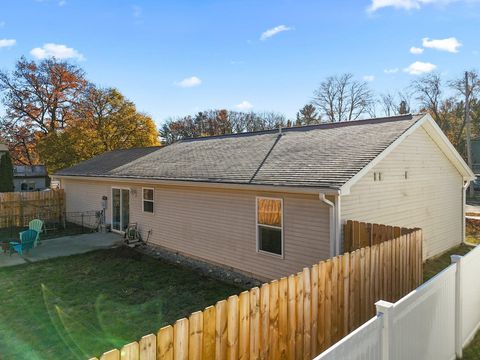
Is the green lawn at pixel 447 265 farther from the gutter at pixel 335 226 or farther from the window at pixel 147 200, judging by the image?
the window at pixel 147 200

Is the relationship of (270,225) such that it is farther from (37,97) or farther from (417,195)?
(37,97)

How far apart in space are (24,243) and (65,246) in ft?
4.89

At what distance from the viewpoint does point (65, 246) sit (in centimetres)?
1316

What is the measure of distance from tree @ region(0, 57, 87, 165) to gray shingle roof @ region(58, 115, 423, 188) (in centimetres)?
2458

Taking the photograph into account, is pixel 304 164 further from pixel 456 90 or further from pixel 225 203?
pixel 456 90

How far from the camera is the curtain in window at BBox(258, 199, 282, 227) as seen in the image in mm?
8516

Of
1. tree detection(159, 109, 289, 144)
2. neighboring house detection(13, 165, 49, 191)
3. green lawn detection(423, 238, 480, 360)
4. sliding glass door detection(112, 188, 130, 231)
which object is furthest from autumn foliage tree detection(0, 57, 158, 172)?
green lawn detection(423, 238, 480, 360)

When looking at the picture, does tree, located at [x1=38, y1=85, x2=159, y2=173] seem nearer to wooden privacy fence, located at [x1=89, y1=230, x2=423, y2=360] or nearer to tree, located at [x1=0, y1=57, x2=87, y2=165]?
tree, located at [x1=0, y1=57, x2=87, y2=165]

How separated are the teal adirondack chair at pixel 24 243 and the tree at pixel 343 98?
42.1 metres

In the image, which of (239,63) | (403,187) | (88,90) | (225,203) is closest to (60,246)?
(225,203)

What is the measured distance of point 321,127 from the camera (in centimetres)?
1223

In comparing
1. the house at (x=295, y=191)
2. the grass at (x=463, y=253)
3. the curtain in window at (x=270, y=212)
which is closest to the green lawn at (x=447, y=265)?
the grass at (x=463, y=253)

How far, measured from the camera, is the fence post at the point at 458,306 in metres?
5.05

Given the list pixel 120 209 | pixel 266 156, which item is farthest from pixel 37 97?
pixel 266 156
